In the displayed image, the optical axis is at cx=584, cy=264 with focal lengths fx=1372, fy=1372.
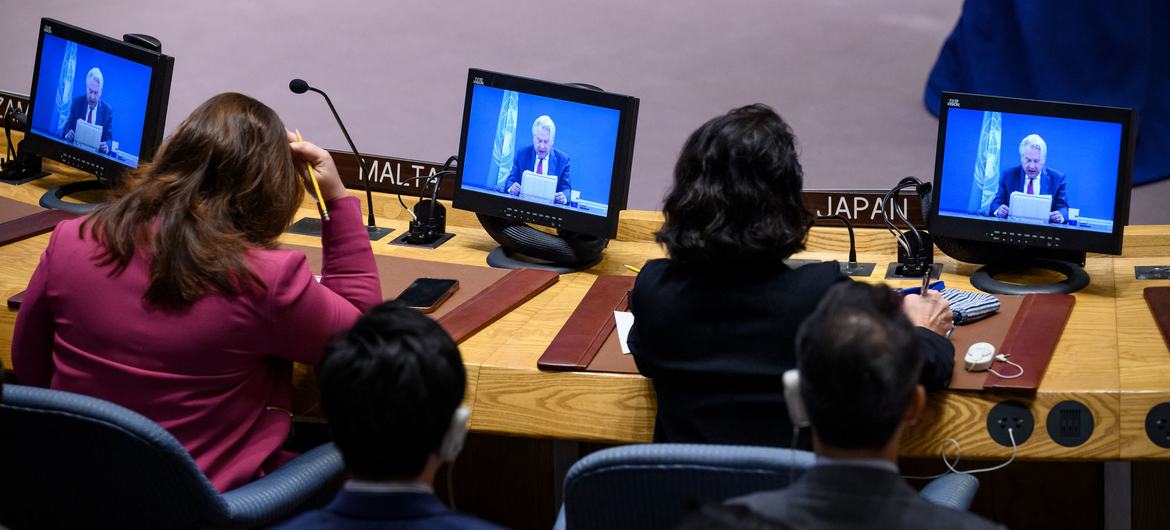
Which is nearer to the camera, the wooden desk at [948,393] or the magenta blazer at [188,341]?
the magenta blazer at [188,341]

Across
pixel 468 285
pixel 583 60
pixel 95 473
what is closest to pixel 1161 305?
pixel 468 285

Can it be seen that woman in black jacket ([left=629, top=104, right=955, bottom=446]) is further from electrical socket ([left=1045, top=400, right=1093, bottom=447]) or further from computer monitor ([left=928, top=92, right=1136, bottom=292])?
computer monitor ([left=928, top=92, right=1136, bottom=292])

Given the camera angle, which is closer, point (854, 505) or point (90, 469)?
point (854, 505)

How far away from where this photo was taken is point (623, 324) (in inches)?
108

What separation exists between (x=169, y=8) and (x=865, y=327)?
322 inches

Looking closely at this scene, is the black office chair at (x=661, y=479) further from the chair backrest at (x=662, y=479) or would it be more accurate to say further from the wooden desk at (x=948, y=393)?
the wooden desk at (x=948, y=393)

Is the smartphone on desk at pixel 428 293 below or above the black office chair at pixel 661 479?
above

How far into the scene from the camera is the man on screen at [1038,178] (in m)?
2.95

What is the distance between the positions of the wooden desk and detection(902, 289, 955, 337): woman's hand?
0.61 ft

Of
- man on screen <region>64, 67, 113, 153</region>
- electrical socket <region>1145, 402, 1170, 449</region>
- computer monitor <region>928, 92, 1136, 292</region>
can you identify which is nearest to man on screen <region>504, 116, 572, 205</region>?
computer monitor <region>928, 92, 1136, 292</region>

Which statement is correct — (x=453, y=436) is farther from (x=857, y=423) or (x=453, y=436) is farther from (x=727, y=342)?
(x=727, y=342)

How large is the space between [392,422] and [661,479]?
1.46ft

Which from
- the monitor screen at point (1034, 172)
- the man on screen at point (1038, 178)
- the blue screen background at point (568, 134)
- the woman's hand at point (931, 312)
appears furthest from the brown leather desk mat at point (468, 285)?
the man on screen at point (1038, 178)

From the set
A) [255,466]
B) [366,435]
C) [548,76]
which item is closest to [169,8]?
[548,76]
